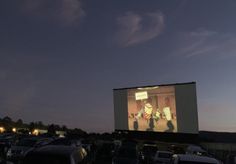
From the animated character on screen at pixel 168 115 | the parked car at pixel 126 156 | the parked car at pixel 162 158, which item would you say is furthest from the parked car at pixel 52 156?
the animated character on screen at pixel 168 115

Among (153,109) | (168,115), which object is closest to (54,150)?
(168,115)

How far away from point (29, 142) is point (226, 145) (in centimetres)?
3434

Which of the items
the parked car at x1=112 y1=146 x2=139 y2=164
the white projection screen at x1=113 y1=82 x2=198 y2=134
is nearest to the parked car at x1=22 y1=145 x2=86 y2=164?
the parked car at x1=112 y1=146 x2=139 y2=164

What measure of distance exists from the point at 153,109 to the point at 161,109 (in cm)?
86

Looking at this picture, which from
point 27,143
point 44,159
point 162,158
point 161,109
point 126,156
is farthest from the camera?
point 161,109

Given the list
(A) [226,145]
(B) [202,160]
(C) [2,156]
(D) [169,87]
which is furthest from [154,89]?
(B) [202,160]

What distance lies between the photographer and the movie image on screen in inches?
1606

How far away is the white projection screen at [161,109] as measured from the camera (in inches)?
1581

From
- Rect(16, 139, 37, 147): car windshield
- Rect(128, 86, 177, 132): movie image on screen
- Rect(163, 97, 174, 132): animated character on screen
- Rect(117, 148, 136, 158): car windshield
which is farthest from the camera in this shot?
Rect(128, 86, 177, 132): movie image on screen

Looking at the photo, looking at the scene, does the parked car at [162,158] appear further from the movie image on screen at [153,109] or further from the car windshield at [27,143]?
the movie image on screen at [153,109]

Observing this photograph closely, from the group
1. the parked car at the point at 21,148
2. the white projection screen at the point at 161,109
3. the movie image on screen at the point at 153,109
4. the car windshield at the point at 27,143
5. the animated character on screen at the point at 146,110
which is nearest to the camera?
the parked car at the point at 21,148

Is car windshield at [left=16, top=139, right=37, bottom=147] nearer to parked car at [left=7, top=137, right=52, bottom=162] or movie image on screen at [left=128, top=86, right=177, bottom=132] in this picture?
parked car at [left=7, top=137, right=52, bottom=162]

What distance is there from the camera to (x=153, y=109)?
41438 millimetres

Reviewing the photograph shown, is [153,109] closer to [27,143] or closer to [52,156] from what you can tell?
[27,143]
